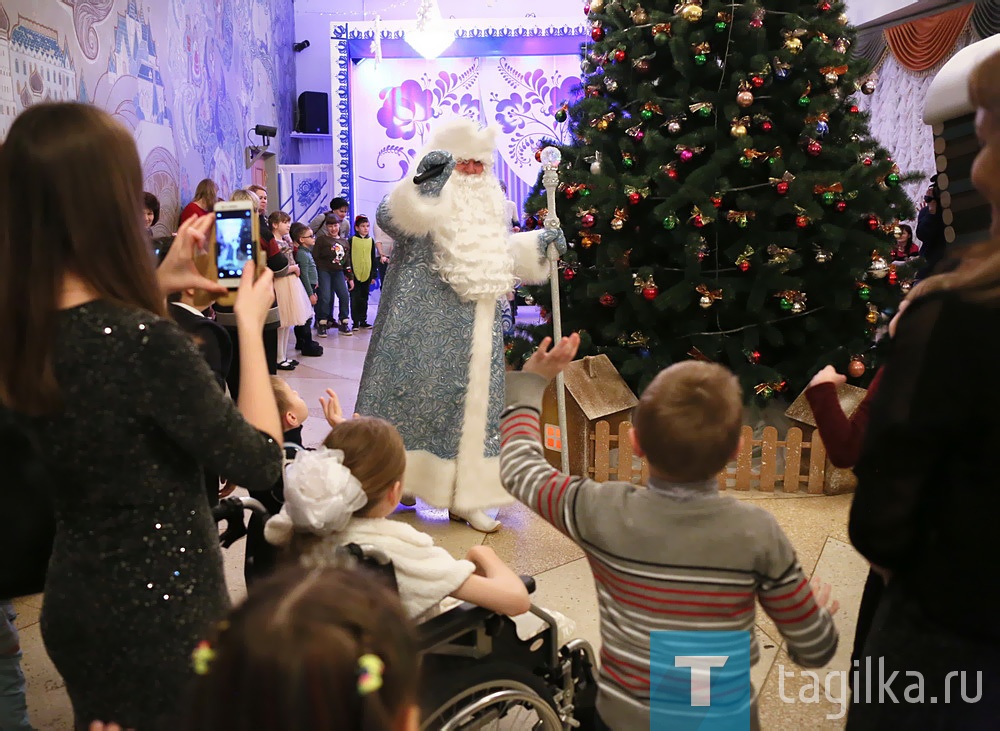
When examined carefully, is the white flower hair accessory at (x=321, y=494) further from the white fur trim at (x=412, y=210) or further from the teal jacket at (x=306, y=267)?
the teal jacket at (x=306, y=267)

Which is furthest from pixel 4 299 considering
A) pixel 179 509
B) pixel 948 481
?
pixel 948 481

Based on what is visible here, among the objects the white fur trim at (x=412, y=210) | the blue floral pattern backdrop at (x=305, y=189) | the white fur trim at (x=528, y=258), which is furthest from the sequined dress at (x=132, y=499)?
the blue floral pattern backdrop at (x=305, y=189)

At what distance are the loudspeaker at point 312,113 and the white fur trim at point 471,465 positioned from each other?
9.89 m

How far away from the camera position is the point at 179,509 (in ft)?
3.82

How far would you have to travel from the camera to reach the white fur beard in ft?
11.0

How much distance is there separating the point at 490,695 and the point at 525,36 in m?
10.7

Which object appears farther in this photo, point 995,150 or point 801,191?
point 801,191

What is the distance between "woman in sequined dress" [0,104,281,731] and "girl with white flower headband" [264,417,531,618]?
1.11ft

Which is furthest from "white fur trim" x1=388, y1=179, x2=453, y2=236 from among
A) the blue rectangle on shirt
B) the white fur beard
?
the blue rectangle on shirt

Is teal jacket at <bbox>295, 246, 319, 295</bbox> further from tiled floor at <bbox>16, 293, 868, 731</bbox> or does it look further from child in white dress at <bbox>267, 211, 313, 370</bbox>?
tiled floor at <bbox>16, 293, 868, 731</bbox>

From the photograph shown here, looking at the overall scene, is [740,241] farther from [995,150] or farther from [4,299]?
[4,299]

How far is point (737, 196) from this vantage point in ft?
12.3

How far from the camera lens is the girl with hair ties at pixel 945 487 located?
94 cm

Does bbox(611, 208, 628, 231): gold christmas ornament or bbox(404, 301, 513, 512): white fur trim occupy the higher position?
bbox(611, 208, 628, 231): gold christmas ornament
